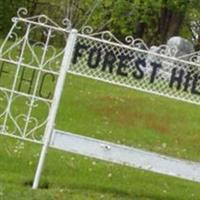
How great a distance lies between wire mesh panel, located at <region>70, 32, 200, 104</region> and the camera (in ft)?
26.0

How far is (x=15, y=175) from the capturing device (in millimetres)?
8352

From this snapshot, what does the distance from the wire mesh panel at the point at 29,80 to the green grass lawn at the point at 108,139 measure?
1.27 ft

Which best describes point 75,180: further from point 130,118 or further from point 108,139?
point 130,118

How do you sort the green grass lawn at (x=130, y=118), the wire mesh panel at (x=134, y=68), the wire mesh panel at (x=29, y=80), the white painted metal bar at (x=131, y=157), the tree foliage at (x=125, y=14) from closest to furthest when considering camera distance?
the white painted metal bar at (x=131, y=157) < the wire mesh panel at (x=134, y=68) < the wire mesh panel at (x=29, y=80) < the green grass lawn at (x=130, y=118) < the tree foliage at (x=125, y=14)

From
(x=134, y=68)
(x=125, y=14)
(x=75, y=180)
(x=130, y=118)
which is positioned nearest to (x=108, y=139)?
(x=130, y=118)

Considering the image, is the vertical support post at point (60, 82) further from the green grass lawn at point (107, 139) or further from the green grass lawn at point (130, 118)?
the green grass lawn at point (130, 118)

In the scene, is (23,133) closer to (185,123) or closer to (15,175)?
(15,175)

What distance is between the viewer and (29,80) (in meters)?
10.4

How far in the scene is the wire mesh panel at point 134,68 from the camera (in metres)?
7.91

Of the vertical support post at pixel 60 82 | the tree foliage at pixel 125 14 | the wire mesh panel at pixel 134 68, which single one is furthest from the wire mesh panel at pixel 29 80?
the tree foliage at pixel 125 14

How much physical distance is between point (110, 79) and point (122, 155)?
768 mm

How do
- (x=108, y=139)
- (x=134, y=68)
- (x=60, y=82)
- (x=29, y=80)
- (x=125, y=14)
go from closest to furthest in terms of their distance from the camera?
(x=60, y=82), (x=134, y=68), (x=29, y=80), (x=108, y=139), (x=125, y=14)

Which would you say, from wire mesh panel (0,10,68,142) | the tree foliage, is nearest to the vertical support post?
wire mesh panel (0,10,68,142)

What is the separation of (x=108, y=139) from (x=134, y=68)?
437 centimetres
